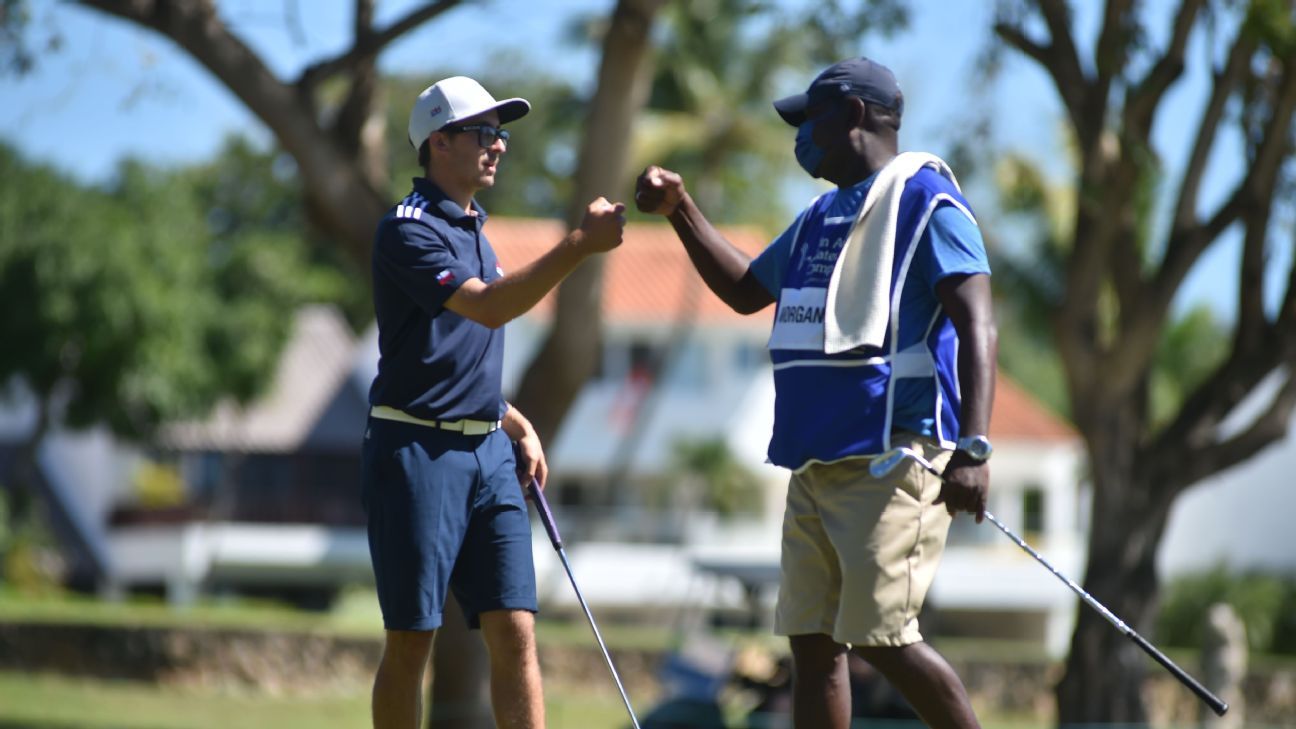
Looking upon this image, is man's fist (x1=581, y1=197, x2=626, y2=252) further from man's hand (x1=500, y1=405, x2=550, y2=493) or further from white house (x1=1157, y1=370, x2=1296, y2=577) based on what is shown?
white house (x1=1157, y1=370, x2=1296, y2=577)

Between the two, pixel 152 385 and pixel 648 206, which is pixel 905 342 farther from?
pixel 152 385

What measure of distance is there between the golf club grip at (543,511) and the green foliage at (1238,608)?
2881cm

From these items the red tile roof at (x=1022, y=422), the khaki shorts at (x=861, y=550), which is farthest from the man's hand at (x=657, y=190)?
the red tile roof at (x=1022, y=422)

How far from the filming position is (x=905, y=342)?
15.4ft

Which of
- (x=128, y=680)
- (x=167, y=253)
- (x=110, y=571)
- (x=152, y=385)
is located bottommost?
(x=110, y=571)

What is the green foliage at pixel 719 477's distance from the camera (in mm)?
42844

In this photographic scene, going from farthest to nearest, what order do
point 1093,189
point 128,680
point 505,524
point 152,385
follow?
point 152,385 < point 128,680 < point 1093,189 < point 505,524

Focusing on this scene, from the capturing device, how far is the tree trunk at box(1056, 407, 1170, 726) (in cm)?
1372

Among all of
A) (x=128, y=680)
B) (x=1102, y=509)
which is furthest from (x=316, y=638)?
(x=1102, y=509)

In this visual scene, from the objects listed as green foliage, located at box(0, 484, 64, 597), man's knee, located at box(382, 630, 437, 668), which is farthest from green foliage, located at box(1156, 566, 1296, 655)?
man's knee, located at box(382, 630, 437, 668)

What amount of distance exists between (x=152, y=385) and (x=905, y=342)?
110 ft

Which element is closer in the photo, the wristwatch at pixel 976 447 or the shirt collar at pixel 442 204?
the wristwatch at pixel 976 447

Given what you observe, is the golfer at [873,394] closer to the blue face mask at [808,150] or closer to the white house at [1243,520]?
the blue face mask at [808,150]

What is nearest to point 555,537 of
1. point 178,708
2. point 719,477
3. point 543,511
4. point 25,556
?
point 543,511
